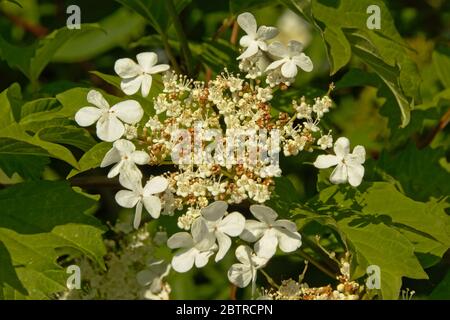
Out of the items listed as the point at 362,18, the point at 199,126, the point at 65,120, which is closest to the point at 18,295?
the point at 65,120

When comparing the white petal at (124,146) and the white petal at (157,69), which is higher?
the white petal at (157,69)

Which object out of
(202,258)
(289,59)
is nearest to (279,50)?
(289,59)

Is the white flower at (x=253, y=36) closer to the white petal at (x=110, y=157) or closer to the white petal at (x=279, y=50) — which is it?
the white petal at (x=279, y=50)

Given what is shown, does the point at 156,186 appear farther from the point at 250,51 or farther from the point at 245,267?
the point at 250,51

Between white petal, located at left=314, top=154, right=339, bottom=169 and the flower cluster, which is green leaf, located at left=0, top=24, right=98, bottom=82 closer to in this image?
the flower cluster

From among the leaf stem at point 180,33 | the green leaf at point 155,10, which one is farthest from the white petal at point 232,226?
the green leaf at point 155,10

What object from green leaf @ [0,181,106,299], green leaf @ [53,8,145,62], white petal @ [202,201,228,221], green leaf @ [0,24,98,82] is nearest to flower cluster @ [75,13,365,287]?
white petal @ [202,201,228,221]

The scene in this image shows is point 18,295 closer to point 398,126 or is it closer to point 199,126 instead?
point 199,126

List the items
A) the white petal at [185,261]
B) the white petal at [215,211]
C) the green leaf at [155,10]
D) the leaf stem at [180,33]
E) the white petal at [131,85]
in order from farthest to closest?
the green leaf at [155,10]
the leaf stem at [180,33]
the white petal at [131,85]
the white petal at [185,261]
the white petal at [215,211]
